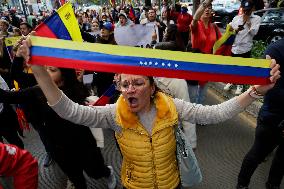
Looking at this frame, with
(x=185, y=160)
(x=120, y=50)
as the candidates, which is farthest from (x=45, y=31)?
(x=185, y=160)

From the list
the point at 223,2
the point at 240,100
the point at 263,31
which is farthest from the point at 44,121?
the point at 223,2

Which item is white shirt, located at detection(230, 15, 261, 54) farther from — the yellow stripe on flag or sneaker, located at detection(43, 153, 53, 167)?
the yellow stripe on flag

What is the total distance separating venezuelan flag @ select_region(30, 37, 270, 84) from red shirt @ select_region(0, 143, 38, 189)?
528 mm

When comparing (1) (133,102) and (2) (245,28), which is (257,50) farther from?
(1) (133,102)

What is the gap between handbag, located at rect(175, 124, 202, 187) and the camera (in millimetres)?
2277

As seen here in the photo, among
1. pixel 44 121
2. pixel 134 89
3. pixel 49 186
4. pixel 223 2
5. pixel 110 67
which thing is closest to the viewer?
pixel 110 67

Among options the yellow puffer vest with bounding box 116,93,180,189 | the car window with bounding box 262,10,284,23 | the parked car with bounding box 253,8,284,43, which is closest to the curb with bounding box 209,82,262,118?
the yellow puffer vest with bounding box 116,93,180,189

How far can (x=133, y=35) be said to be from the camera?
4.06 m

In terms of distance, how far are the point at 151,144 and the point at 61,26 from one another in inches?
55.2

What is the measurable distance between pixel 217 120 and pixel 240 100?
213mm

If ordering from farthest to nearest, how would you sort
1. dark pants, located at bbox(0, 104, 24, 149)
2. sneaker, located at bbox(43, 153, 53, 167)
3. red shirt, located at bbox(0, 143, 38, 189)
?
sneaker, located at bbox(43, 153, 53, 167)
dark pants, located at bbox(0, 104, 24, 149)
red shirt, located at bbox(0, 143, 38, 189)

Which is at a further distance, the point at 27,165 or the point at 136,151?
the point at 136,151

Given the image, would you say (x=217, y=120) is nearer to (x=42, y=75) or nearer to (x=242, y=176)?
(x=42, y=75)

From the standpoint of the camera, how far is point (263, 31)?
1339 centimetres
